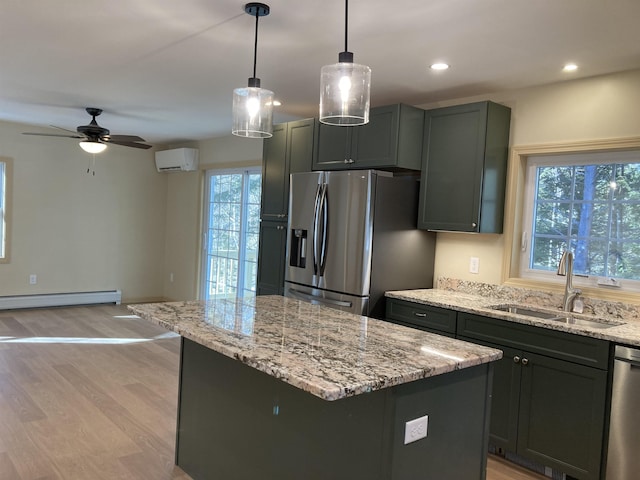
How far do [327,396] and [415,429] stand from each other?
0.49m

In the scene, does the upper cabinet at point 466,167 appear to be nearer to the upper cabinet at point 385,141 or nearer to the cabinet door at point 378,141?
the upper cabinet at point 385,141

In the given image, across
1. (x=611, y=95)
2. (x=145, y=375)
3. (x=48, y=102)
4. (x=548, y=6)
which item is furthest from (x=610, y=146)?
(x=48, y=102)

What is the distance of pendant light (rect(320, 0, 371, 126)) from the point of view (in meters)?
1.83

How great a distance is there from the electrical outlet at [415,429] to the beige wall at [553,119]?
6.90 ft

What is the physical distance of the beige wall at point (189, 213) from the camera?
6.37 m

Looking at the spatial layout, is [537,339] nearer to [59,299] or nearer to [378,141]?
[378,141]

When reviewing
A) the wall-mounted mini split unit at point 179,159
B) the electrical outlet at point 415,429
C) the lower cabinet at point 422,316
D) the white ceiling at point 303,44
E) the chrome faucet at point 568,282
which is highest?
the white ceiling at point 303,44

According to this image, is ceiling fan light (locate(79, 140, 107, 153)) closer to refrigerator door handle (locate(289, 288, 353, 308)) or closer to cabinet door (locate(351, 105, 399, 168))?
refrigerator door handle (locate(289, 288, 353, 308))

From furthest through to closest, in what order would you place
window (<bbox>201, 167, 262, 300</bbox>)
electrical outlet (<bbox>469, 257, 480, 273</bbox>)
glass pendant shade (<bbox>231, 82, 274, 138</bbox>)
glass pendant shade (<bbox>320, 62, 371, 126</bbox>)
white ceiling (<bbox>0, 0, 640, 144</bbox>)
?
1. window (<bbox>201, 167, 262, 300</bbox>)
2. electrical outlet (<bbox>469, 257, 480, 273</bbox>)
3. white ceiling (<bbox>0, 0, 640, 144</bbox>)
4. glass pendant shade (<bbox>231, 82, 274, 138</bbox>)
5. glass pendant shade (<bbox>320, 62, 371, 126</bbox>)

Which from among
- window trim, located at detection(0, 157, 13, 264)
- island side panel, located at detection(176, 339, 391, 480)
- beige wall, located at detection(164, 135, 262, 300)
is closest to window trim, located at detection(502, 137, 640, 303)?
island side panel, located at detection(176, 339, 391, 480)

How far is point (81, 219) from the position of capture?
22.6 feet

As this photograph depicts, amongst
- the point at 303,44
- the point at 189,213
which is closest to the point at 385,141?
the point at 303,44

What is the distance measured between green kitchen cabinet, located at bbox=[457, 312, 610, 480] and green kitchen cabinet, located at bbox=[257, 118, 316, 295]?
1885mm

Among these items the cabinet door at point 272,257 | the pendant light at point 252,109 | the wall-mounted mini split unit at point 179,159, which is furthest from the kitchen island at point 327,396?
the wall-mounted mini split unit at point 179,159
